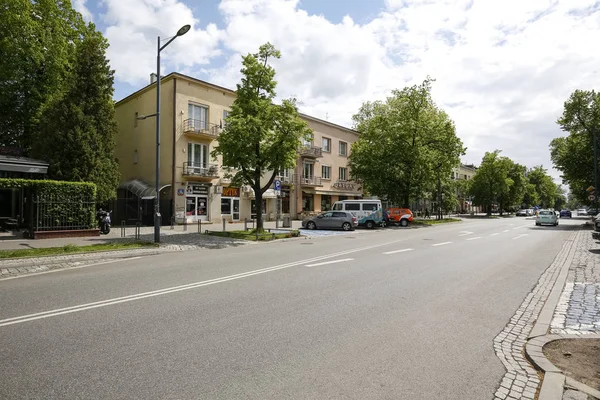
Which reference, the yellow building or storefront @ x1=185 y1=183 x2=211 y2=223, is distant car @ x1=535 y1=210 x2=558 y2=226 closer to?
the yellow building

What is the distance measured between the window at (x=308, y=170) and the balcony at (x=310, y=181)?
0.25m

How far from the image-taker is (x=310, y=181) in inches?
1574

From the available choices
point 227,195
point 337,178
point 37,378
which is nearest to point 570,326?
point 37,378

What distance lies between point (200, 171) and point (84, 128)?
9068mm

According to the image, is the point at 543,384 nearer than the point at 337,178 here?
Yes

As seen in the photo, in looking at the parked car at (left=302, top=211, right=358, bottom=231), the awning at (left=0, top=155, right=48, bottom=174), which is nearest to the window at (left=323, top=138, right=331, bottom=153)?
the parked car at (left=302, top=211, right=358, bottom=231)

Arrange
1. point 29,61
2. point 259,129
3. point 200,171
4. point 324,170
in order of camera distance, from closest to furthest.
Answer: point 259,129
point 29,61
point 200,171
point 324,170

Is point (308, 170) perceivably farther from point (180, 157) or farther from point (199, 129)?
point (180, 157)

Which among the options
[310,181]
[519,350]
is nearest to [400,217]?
[310,181]

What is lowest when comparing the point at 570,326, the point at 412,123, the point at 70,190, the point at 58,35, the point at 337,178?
the point at 570,326

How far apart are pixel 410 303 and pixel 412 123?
104ft

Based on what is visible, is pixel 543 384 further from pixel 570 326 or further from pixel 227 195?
pixel 227 195

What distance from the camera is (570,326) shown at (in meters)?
5.10

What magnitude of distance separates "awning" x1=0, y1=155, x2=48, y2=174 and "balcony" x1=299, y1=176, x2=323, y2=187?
78.3 feet
